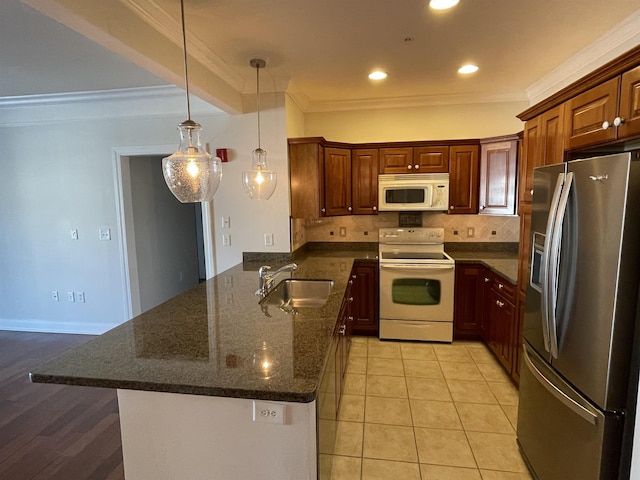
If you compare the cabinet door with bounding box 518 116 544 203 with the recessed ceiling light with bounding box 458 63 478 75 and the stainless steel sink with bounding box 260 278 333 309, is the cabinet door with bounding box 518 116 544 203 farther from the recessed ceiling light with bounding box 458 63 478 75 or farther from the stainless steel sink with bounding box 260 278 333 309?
the stainless steel sink with bounding box 260 278 333 309

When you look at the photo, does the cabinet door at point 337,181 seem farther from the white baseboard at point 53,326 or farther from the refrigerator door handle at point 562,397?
the white baseboard at point 53,326

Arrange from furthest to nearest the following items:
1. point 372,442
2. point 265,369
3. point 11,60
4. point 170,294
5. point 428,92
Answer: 1. point 170,294
2. point 428,92
3. point 11,60
4. point 372,442
5. point 265,369

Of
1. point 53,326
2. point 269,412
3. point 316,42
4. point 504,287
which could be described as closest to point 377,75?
point 316,42

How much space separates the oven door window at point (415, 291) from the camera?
11.5 ft

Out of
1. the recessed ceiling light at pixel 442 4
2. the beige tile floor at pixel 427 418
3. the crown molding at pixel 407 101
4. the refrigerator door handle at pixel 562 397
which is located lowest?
the beige tile floor at pixel 427 418

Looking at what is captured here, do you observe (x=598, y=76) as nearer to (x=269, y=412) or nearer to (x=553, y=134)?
(x=553, y=134)

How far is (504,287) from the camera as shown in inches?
115

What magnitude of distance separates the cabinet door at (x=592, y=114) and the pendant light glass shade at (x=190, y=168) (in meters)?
1.83

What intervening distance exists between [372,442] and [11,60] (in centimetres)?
366

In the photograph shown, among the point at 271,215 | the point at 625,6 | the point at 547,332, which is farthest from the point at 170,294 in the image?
the point at 625,6

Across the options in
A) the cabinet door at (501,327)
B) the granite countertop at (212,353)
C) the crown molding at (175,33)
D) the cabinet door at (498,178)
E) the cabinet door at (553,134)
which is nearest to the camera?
the granite countertop at (212,353)

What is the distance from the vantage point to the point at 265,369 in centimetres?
132

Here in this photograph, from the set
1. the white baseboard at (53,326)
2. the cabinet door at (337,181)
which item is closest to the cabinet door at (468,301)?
the cabinet door at (337,181)

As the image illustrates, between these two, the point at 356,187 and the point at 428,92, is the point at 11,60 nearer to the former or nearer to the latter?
the point at 356,187
